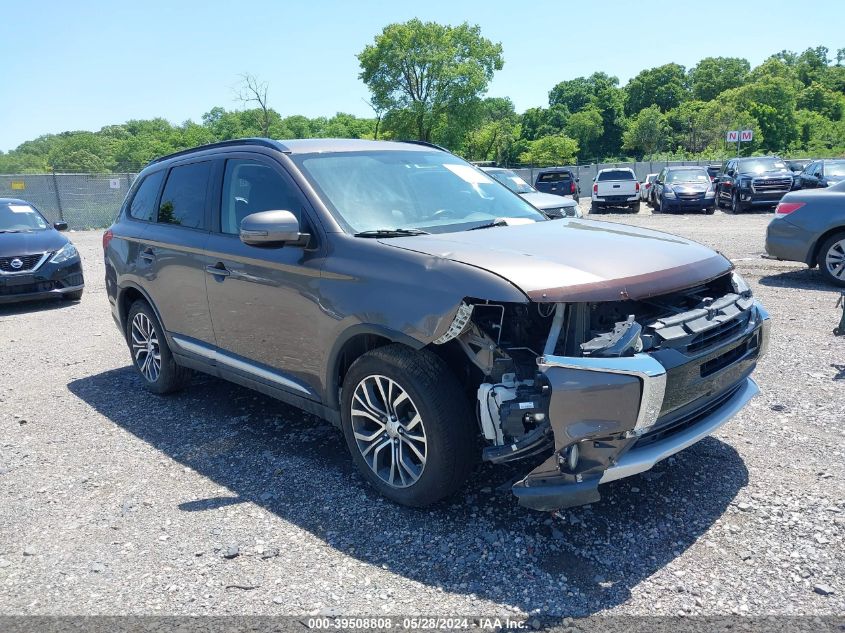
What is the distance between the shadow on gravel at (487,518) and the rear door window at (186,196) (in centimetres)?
157

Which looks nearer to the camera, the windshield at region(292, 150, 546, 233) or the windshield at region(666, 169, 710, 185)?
the windshield at region(292, 150, 546, 233)

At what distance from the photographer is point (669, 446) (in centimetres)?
304

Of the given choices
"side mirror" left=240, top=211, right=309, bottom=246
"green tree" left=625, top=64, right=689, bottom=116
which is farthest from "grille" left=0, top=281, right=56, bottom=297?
"green tree" left=625, top=64, right=689, bottom=116

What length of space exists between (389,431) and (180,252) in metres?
2.37

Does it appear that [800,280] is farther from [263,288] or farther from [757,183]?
[757,183]

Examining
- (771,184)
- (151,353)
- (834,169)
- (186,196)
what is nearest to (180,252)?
(186,196)

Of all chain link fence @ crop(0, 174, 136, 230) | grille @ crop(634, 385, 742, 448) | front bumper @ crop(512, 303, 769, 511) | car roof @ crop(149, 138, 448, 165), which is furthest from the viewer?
chain link fence @ crop(0, 174, 136, 230)

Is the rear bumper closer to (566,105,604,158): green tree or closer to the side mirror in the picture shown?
the side mirror

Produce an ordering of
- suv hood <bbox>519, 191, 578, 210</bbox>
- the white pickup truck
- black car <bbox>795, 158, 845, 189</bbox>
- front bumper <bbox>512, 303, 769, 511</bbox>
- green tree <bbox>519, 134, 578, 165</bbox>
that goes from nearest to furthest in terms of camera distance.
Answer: front bumper <bbox>512, 303, 769, 511</bbox> → suv hood <bbox>519, 191, 578, 210</bbox> → black car <bbox>795, 158, 845, 189</bbox> → the white pickup truck → green tree <bbox>519, 134, 578, 165</bbox>

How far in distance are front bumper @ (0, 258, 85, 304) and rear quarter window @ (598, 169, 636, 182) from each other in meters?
20.4

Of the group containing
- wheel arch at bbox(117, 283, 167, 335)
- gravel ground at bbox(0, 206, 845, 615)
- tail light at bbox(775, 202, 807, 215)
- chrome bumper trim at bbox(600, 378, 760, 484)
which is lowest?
gravel ground at bbox(0, 206, 845, 615)

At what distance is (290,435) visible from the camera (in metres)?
4.67

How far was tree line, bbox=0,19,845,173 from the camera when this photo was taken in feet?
196

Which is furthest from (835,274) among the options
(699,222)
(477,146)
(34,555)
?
(477,146)
